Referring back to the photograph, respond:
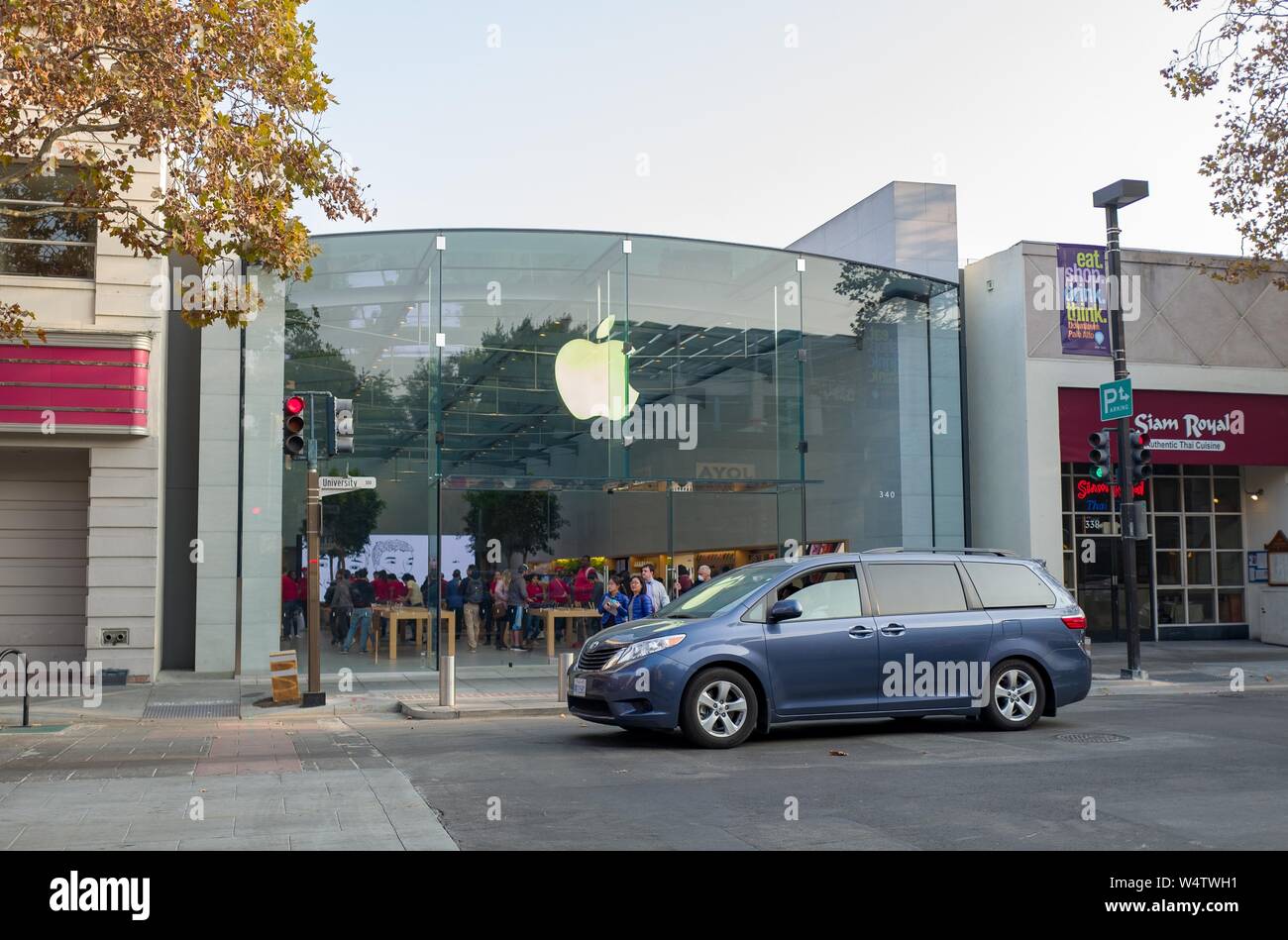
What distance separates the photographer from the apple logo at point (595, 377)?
21266 mm

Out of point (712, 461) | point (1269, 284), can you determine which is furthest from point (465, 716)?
point (1269, 284)

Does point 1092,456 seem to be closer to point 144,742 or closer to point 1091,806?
point 1091,806

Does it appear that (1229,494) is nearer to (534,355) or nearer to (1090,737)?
(534,355)

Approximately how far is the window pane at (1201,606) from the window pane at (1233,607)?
28 centimetres

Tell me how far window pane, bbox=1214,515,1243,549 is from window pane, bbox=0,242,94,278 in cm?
2308

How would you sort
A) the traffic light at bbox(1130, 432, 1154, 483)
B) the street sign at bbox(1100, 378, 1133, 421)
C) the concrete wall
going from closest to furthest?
the concrete wall, the street sign at bbox(1100, 378, 1133, 421), the traffic light at bbox(1130, 432, 1154, 483)

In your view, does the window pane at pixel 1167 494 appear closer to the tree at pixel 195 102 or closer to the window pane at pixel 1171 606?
the window pane at pixel 1171 606

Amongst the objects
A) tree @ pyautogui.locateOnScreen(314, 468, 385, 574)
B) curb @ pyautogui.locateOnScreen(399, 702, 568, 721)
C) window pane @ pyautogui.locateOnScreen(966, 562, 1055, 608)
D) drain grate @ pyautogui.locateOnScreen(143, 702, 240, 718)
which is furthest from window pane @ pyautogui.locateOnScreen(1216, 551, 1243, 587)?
drain grate @ pyautogui.locateOnScreen(143, 702, 240, 718)

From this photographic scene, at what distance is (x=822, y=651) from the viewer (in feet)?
37.3

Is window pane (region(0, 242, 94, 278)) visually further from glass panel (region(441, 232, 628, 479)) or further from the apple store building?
glass panel (region(441, 232, 628, 479))

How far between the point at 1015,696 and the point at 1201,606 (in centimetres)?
1642

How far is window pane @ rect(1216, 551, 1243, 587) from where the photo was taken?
1050 inches

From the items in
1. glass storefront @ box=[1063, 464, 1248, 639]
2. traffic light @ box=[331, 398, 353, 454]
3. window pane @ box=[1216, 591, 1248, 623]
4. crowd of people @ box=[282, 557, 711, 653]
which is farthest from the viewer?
window pane @ box=[1216, 591, 1248, 623]

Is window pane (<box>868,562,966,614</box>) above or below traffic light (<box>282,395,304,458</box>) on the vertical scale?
below
